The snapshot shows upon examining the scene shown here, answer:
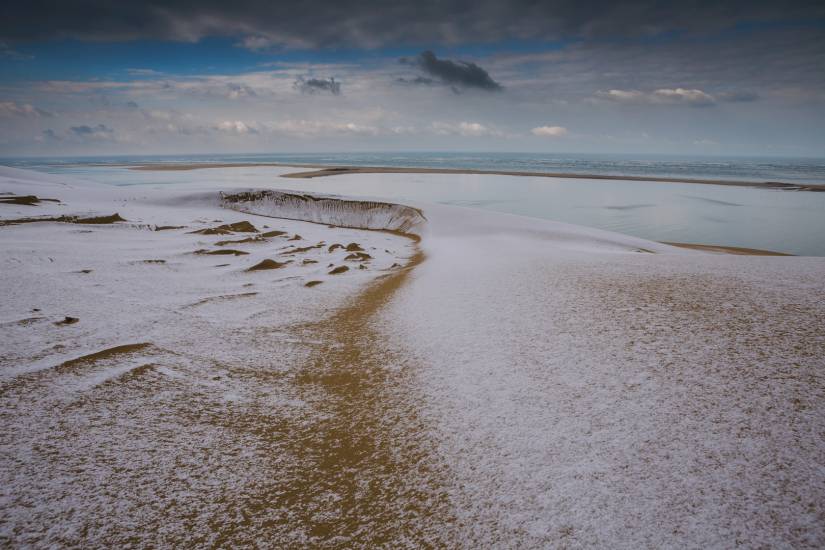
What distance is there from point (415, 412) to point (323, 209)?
11.2m

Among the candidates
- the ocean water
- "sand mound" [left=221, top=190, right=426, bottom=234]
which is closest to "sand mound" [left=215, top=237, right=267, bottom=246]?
"sand mound" [left=221, top=190, right=426, bottom=234]

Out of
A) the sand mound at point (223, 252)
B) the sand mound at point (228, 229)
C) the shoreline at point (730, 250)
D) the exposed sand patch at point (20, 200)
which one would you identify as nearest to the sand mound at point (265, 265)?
the sand mound at point (223, 252)

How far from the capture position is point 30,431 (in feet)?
5.15

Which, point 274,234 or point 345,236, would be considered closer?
point 274,234

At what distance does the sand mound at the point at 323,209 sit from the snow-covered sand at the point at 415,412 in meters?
7.79

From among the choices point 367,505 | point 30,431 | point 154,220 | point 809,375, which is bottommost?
point 367,505

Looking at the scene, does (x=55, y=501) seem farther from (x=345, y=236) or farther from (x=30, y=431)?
(x=345, y=236)

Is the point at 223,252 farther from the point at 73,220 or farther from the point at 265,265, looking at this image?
the point at 73,220

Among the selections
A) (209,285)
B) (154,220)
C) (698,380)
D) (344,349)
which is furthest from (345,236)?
(698,380)

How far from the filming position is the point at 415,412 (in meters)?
1.94

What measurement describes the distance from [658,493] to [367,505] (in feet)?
3.28

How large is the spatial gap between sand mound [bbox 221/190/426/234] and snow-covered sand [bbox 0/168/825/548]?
25.6ft

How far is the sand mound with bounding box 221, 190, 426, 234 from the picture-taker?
1144 centimetres

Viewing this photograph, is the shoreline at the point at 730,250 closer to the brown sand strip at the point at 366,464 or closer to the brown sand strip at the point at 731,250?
the brown sand strip at the point at 731,250
